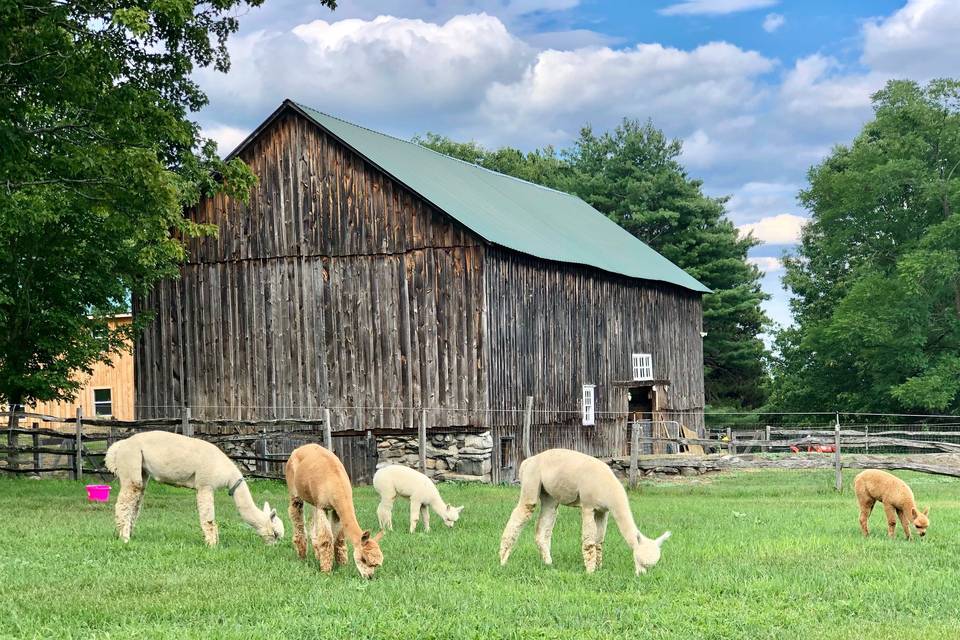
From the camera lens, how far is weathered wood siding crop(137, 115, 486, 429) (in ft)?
87.7

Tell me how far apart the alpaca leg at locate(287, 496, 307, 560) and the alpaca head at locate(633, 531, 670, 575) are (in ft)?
12.3

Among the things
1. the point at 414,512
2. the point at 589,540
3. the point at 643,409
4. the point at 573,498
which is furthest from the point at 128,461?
the point at 643,409

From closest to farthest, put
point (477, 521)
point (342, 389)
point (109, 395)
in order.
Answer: point (477, 521) → point (342, 389) → point (109, 395)

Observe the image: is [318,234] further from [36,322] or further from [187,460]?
[187,460]

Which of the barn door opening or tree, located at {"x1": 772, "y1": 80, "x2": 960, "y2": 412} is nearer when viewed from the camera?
the barn door opening

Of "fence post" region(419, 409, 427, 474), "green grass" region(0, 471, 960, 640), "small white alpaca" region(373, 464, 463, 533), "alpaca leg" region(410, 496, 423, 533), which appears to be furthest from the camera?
"fence post" region(419, 409, 427, 474)

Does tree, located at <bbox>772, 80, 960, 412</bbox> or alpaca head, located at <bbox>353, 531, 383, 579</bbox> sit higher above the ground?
tree, located at <bbox>772, 80, 960, 412</bbox>

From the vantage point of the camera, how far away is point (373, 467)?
87.8 feet

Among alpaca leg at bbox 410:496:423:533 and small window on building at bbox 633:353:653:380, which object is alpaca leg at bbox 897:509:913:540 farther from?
small window on building at bbox 633:353:653:380

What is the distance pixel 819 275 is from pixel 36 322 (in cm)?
4244

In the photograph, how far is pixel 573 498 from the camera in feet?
40.7

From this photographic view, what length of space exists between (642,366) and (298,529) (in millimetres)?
23237

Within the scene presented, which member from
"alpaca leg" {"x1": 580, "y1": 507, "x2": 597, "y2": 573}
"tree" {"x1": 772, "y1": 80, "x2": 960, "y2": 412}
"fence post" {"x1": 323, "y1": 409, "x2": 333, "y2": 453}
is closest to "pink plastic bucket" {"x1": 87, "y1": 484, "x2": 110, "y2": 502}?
"fence post" {"x1": 323, "y1": 409, "x2": 333, "y2": 453}

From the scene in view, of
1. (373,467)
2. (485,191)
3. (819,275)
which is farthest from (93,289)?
(819,275)
